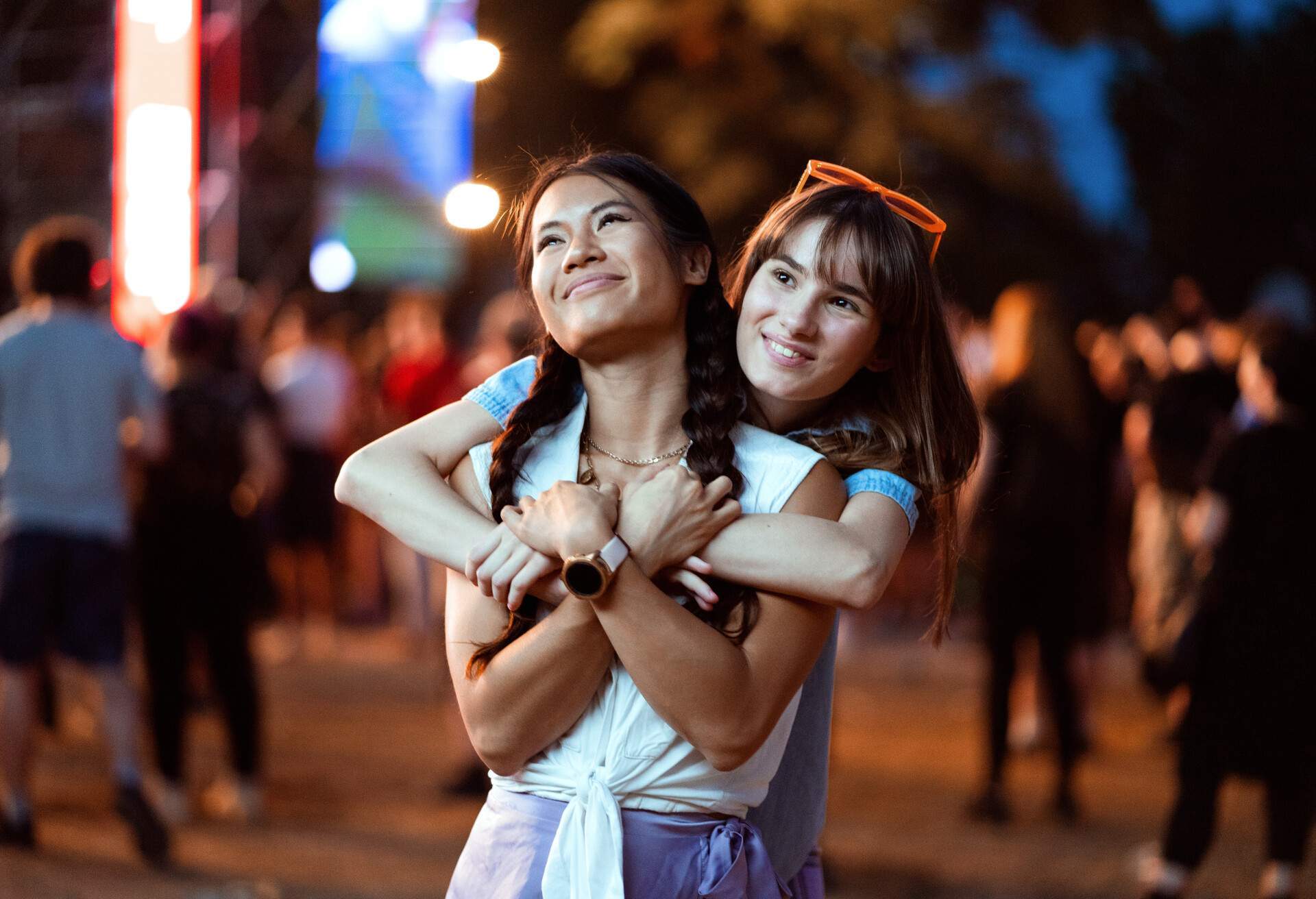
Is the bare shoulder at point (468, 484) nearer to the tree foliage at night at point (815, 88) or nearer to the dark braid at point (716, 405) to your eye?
the dark braid at point (716, 405)

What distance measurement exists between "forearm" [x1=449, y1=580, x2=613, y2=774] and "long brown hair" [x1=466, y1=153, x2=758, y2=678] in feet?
0.19

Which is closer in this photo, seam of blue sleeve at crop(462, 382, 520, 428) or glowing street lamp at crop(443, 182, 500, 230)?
seam of blue sleeve at crop(462, 382, 520, 428)

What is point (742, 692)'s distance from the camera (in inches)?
60.1

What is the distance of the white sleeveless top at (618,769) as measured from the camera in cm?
155

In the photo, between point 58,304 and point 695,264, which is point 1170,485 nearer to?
point 58,304

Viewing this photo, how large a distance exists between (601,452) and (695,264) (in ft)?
0.87

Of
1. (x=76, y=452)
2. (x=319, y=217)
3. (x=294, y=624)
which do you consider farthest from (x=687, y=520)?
(x=319, y=217)

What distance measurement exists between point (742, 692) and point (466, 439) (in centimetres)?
51

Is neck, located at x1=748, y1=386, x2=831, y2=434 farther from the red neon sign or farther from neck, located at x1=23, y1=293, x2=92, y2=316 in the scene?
the red neon sign

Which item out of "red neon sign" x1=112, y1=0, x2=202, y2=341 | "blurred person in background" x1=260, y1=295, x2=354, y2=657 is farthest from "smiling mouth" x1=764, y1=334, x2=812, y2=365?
"red neon sign" x1=112, y1=0, x2=202, y2=341

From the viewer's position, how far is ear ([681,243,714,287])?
172 cm

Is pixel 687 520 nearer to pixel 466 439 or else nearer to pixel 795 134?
pixel 466 439

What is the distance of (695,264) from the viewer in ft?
5.71

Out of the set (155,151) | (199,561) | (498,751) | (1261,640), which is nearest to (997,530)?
(1261,640)
